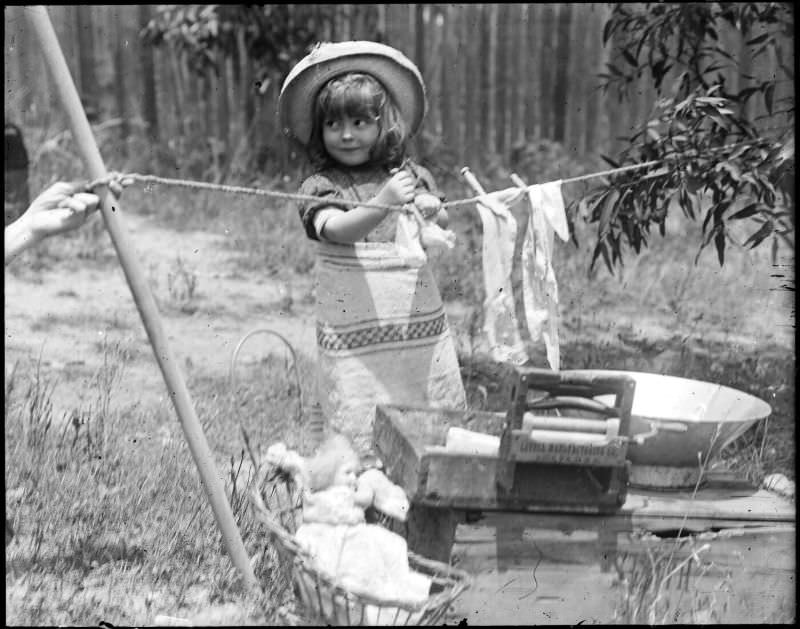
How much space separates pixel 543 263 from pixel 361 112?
0.59 m

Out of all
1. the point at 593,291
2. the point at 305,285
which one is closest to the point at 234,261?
the point at 305,285

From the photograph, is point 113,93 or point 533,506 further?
point 113,93

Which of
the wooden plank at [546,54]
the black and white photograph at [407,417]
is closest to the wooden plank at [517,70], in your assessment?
the wooden plank at [546,54]

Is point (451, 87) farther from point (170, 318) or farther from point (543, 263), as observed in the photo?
point (543, 263)

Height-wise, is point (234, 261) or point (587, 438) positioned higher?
point (587, 438)

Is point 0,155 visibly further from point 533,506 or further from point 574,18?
point 574,18

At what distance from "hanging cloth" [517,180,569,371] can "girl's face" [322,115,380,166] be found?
45 centimetres

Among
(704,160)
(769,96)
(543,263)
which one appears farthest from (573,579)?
(769,96)

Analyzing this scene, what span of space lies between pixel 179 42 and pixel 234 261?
192 cm

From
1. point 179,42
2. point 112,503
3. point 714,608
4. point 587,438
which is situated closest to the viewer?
point 587,438

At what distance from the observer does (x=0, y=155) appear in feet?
7.20

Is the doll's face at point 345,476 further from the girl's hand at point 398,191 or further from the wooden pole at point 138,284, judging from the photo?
the girl's hand at point 398,191

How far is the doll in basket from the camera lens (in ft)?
6.67

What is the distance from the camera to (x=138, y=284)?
2.02 meters
